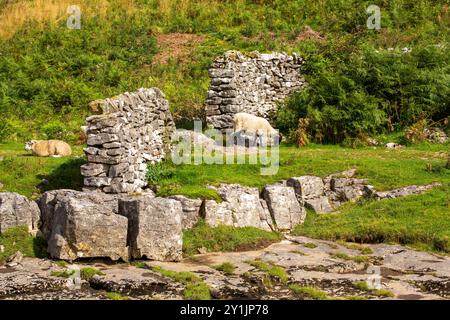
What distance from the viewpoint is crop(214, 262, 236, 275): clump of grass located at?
1475 centimetres

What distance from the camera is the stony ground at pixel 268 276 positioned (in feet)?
43.9

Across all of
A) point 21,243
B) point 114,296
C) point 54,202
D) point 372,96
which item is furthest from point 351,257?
point 372,96

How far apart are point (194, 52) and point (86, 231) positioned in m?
21.8

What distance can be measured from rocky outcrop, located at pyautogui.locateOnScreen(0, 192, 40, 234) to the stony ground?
3.88 feet

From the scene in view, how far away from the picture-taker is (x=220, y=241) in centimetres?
A: 1695

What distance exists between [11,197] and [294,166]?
8.24 meters

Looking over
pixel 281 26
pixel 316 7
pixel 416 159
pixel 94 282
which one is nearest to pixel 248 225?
pixel 94 282

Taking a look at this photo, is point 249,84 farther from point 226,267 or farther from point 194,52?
point 226,267

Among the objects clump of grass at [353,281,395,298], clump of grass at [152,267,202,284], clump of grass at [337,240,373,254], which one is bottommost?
clump of grass at [353,281,395,298]

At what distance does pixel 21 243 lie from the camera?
1579 centimetres

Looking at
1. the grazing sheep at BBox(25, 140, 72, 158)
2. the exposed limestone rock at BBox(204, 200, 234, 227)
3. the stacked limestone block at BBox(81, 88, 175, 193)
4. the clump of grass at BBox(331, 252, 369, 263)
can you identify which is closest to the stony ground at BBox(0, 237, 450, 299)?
the clump of grass at BBox(331, 252, 369, 263)

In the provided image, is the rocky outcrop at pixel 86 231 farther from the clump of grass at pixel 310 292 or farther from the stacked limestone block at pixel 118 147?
the clump of grass at pixel 310 292

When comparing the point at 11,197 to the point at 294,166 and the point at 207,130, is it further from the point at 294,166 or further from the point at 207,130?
the point at 207,130

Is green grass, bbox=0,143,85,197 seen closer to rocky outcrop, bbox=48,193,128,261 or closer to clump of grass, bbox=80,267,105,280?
rocky outcrop, bbox=48,193,128,261
